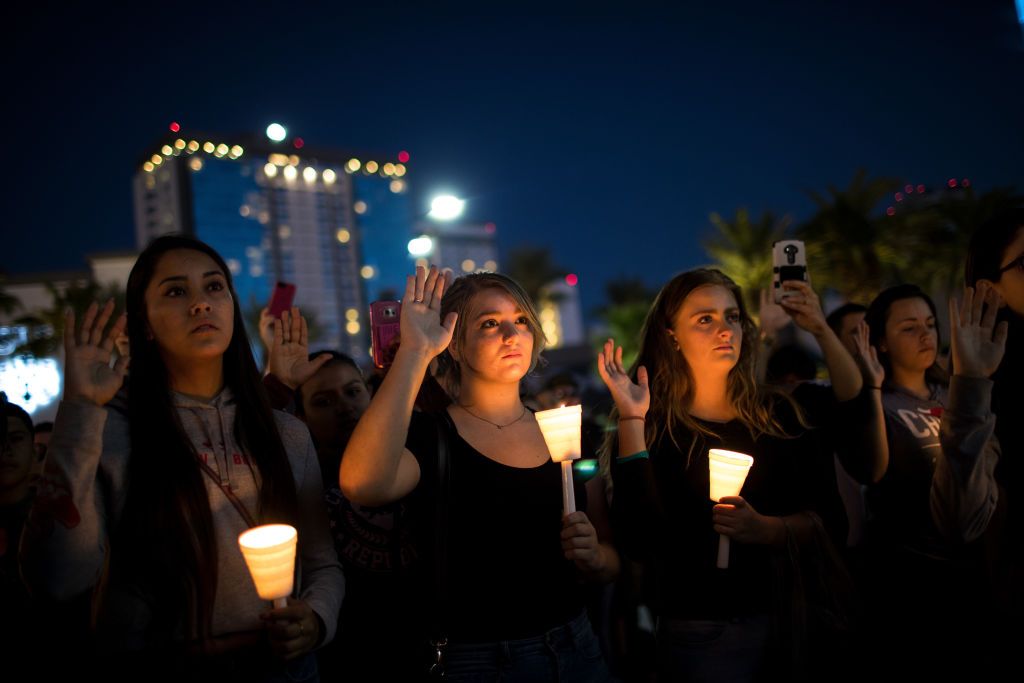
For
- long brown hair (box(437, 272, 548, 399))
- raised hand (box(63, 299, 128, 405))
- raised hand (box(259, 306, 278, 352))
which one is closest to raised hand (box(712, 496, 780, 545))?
long brown hair (box(437, 272, 548, 399))

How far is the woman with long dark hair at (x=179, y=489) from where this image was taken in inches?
81.4

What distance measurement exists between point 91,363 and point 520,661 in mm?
1977

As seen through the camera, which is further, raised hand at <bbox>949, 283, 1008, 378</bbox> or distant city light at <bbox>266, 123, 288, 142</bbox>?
distant city light at <bbox>266, 123, 288, 142</bbox>

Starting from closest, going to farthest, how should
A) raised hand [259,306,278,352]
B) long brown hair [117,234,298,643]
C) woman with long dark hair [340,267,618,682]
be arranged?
1. long brown hair [117,234,298,643]
2. woman with long dark hair [340,267,618,682]
3. raised hand [259,306,278,352]

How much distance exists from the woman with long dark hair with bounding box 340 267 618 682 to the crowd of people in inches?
0.4

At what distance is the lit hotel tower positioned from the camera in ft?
242

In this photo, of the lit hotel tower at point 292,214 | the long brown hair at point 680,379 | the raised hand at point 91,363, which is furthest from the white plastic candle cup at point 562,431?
the lit hotel tower at point 292,214

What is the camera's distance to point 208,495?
234 cm

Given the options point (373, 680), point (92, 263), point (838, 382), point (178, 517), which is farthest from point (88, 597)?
point (92, 263)

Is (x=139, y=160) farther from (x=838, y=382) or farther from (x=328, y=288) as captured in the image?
(x=838, y=382)

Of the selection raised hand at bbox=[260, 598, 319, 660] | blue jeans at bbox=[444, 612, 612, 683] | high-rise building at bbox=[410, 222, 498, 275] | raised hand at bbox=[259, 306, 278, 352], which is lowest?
blue jeans at bbox=[444, 612, 612, 683]

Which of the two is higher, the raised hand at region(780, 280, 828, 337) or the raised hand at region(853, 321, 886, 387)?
the raised hand at region(780, 280, 828, 337)

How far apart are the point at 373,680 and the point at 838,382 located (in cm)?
298

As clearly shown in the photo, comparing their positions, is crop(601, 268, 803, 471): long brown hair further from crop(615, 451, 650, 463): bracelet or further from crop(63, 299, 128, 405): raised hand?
crop(63, 299, 128, 405): raised hand
